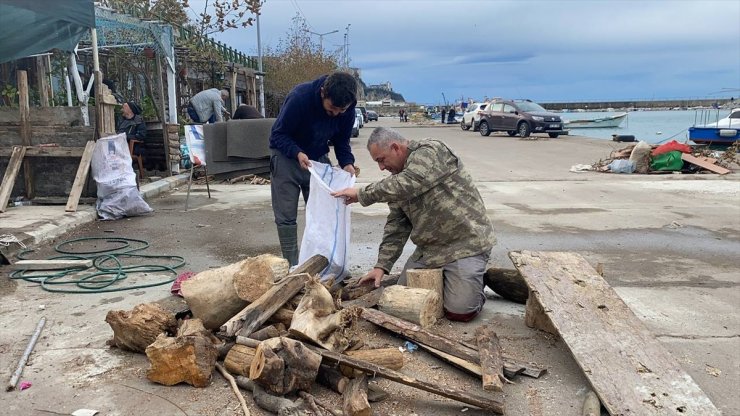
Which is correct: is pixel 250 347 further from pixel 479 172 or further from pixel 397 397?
pixel 479 172

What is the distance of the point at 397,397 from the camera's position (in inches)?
122

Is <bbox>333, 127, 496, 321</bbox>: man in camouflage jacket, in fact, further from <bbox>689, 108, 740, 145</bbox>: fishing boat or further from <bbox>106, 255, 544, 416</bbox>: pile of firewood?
<bbox>689, 108, 740, 145</bbox>: fishing boat

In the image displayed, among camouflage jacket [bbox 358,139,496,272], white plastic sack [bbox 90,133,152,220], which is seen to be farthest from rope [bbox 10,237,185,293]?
camouflage jacket [bbox 358,139,496,272]

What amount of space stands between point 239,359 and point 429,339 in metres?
1.13

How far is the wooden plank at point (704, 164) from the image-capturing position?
13.5 metres

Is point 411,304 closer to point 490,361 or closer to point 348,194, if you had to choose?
point 490,361

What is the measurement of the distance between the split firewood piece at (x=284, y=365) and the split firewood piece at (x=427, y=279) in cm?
125

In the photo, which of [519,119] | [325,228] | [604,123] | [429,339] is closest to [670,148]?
[325,228]

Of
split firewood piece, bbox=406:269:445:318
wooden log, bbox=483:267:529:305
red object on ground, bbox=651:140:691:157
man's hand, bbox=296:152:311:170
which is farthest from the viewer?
red object on ground, bbox=651:140:691:157

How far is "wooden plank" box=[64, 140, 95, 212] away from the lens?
7617 mm

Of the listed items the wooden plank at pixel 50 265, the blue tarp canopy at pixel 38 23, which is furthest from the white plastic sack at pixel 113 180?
the wooden plank at pixel 50 265

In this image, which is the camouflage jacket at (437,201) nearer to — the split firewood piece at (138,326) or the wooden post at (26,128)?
the split firewood piece at (138,326)

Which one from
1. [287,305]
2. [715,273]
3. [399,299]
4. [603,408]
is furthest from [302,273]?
[715,273]

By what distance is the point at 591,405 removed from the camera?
296cm
